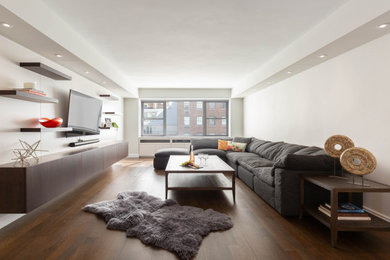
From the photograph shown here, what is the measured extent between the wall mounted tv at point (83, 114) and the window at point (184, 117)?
3.24m

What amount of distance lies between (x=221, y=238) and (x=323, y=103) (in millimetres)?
2725

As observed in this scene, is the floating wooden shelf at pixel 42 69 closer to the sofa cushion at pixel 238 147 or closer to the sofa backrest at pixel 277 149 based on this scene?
the sofa backrest at pixel 277 149

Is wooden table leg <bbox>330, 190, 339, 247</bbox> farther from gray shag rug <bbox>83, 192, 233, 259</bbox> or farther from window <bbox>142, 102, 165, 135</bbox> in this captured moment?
window <bbox>142, 102, 165, 135</bbox>

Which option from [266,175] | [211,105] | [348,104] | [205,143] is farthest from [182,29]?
[211,105]

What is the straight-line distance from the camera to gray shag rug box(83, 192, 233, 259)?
6.98 feet

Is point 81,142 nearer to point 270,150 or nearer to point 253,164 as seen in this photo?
point 253,164

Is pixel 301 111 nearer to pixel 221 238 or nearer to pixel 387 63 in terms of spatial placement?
pixel 387 63

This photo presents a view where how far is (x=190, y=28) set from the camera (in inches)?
121

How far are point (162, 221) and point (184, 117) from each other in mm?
6365

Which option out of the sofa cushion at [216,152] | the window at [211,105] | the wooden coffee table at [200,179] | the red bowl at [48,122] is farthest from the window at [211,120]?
the red bowl at [48,122]

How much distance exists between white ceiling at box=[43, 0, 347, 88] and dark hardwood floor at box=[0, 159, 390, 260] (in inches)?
96.5

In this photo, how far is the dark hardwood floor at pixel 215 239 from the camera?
1.98m

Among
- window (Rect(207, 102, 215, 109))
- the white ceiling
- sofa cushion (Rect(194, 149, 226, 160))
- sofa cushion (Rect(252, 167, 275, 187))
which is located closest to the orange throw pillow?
sofa cushion (Rect(194, 149, 226, 160))

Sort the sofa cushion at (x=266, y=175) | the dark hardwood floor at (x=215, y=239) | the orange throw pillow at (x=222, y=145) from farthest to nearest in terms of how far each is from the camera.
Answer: the orange throw pillow at (x=222, y=145) < the sofa cushion at (x=266, y=175) < the dark hardwood floor at (x=215, y=239)
